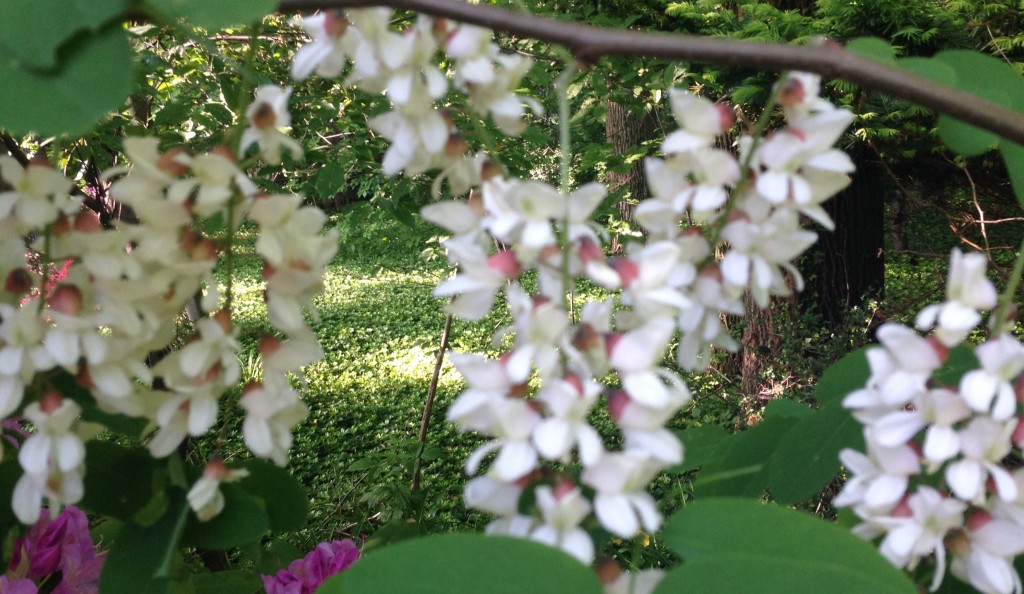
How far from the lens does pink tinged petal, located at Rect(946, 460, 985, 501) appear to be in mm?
351

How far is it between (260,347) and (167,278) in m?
0.07

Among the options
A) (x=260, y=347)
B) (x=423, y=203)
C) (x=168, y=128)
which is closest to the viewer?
(x=260, y=347)

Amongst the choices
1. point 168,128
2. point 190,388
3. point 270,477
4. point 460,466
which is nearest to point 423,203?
point 168,128

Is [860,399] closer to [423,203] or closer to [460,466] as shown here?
[423,203]

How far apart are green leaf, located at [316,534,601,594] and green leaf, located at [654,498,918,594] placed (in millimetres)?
46

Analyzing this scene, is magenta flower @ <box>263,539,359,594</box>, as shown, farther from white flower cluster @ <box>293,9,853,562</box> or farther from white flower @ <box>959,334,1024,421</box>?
white flower @ <box>959,334,1024,421</box>

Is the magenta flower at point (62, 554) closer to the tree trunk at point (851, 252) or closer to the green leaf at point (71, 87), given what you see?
the green leaf at point (71, 87)

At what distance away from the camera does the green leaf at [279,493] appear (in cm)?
55

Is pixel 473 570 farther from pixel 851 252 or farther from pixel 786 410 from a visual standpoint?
pixel 851 252

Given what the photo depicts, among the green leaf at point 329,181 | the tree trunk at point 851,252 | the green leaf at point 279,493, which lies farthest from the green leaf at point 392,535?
the tree trunk at point 851,252

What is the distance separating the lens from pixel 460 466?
3.34m

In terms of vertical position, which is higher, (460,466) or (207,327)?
(207,327)

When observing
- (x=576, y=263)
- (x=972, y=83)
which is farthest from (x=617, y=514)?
(x=972, y=83)

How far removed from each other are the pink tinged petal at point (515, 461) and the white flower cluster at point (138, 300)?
0.56ft
